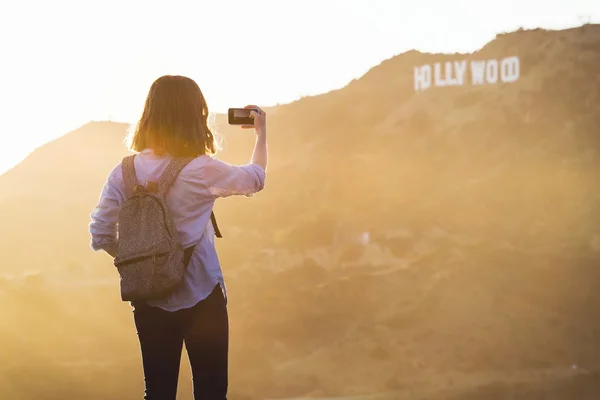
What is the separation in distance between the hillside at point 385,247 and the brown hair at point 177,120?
830 inches

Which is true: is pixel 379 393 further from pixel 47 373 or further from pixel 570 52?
pixel 570 52

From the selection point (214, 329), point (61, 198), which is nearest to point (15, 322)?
point (61, 198)

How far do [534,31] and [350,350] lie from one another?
22693 mm

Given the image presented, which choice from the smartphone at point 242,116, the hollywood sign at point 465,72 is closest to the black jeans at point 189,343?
the smartphone at point 242,116

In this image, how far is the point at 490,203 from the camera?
120 feet

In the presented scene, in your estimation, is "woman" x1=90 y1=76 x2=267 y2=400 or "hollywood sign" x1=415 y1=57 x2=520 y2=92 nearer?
"woman" x1=90 y1=76 x2=267 y2=400

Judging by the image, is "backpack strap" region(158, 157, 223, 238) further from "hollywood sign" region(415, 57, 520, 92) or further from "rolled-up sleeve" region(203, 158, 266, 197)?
"hollywood sign" region(415, 57, 520, 92)

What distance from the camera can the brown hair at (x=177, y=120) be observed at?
5.83ft

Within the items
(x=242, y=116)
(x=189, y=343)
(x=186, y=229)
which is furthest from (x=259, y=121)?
(x=189, y=343)

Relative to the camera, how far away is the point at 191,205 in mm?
1751

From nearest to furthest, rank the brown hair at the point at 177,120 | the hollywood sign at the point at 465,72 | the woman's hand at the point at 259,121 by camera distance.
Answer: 1. the brown hair at the point at 177,120
2. the woman's hand at the point at 259,121
3. the hollywood sign at the point at 465,72

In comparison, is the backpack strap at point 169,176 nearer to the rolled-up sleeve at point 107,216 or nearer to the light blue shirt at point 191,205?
the light blue shirt at point 191,205

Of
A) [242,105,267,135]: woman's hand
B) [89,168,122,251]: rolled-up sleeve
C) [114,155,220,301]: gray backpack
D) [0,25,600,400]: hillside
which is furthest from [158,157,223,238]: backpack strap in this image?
[0,25,600,400]: hillside

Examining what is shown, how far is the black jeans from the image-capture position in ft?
5.66
